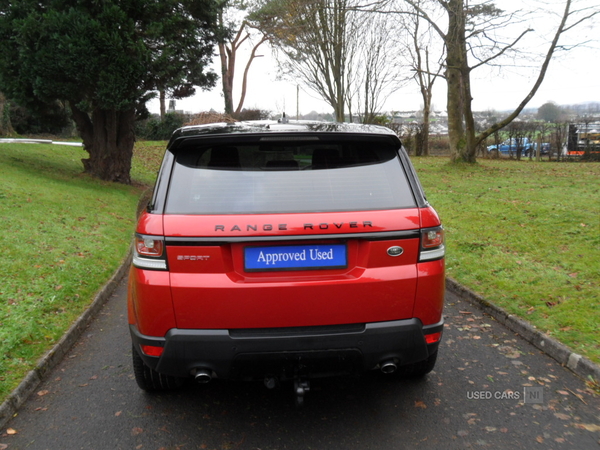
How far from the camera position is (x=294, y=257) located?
2.69m

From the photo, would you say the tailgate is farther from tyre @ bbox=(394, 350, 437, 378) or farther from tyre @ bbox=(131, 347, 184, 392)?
tyre @ bbox=(394, 350, 437, 378)

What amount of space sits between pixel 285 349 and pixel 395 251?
807 mm

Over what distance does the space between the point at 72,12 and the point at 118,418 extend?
11.6 metres

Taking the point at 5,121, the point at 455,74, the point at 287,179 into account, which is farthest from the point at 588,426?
the point at 5,121

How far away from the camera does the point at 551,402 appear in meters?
3.34

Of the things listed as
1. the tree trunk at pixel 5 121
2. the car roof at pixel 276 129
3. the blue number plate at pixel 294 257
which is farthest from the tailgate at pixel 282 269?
the tree trunk at pixel 5 121

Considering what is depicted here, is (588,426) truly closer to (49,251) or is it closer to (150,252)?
(150,252)

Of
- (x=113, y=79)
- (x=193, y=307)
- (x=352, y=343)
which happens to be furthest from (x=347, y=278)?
(x=113, y=79)

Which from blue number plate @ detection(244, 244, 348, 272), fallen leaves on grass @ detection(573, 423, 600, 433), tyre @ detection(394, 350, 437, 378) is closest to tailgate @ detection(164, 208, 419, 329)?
blue number plate @ detection(244, 244, 348, 272)

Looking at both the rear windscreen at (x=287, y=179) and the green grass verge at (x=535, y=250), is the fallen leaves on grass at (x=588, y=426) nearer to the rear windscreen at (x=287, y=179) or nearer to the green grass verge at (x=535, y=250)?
the green grass verge at (x=535, y=250)

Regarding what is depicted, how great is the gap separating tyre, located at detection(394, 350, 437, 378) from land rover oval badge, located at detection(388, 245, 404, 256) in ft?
3.72

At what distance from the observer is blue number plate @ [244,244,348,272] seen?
2.68 metres

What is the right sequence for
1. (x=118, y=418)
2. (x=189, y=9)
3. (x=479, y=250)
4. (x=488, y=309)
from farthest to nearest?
(x=189, y=9) → (x=479, y=250) → (x=488, y=309) → (x=118, y=418)

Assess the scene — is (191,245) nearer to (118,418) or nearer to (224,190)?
(224,190)
